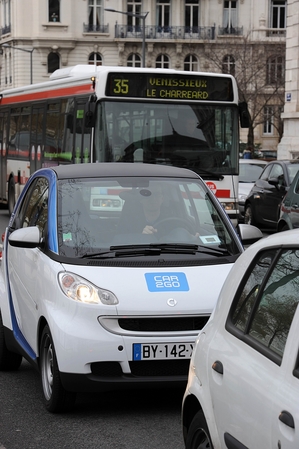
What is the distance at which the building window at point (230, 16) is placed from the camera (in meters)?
80.2

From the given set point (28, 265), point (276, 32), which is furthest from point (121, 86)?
point (276, 32)

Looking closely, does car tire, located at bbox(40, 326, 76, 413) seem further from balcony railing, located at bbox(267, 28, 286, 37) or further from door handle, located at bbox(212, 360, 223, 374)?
balcony railing, located at bbox(267, 28, 286, 37)

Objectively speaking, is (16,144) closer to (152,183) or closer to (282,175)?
(282,175)

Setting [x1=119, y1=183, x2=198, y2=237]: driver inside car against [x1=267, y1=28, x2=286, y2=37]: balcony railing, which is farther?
[x1=267, y1=28, x2=286, y2=37]: balcony railing

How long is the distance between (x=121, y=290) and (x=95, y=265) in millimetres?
334

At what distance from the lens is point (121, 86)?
14.8m

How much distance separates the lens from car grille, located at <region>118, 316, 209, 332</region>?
5750 millimetres

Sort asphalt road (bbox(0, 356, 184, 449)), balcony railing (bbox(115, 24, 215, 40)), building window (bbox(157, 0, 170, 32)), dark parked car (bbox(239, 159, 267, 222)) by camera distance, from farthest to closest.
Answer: building window (bbox(157, 0, 170, 32)) → balcony railing (bbox(115, 24, 215, 40)) → dark parked car (bbox(239, 159, 267, 222)) → asphalt road (bbox(0, 356, 184, 449))

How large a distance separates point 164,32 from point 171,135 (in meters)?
67.7

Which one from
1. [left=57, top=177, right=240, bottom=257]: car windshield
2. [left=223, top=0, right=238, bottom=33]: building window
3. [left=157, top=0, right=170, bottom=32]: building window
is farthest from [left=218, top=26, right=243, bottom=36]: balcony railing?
[left=57, top=177, right=240, bottom=257]: car windshield

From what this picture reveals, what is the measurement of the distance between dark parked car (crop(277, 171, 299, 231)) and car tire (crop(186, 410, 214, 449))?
966 cm

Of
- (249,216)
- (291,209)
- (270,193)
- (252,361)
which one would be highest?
(252,361)

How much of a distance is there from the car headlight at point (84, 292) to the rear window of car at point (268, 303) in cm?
190

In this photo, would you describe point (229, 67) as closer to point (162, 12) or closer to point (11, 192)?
point (162, 12)
